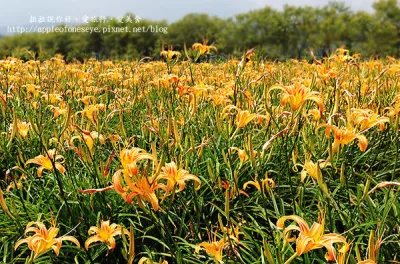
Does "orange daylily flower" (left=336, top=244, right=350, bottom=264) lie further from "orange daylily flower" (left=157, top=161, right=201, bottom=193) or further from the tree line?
the tree line

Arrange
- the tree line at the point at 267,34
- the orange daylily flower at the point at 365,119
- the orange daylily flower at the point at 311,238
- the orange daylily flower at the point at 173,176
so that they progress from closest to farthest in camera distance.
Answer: the orange daylily flower at the point at 311,238 < the orange daylily flower at the point at 173,176 < the orange daylily flower at the point at 365,119 < the tree line at the point at 267,34

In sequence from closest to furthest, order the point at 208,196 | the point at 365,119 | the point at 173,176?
1. the point at 173,176
2. the point at 365,119
3. the point at 208,196

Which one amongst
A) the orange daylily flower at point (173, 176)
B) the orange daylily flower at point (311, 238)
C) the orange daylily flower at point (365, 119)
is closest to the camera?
the orange daylily flower at point (311, 238)

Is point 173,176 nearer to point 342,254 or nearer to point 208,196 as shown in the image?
point 342,254

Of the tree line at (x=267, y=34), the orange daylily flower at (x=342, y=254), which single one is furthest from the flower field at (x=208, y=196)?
the tree line at (x=267, y=34)

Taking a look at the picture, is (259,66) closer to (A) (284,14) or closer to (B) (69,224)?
(B) (69,224)

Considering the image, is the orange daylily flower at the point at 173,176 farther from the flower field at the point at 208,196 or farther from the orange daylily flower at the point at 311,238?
the orange daylily flower at the point at 311,238

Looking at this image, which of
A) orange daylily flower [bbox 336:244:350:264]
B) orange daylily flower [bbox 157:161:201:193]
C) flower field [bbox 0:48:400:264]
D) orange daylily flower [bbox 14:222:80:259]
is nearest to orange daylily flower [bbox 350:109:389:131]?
flower field [bbox 0:48:400:264]

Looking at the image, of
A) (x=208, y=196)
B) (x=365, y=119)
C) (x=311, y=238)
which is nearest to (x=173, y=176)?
(x=311, y=238)

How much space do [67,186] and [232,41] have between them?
149 ft

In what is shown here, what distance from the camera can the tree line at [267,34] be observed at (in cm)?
3708

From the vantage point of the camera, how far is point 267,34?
1769 inches

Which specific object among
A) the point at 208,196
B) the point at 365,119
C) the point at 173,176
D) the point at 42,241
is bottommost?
the point at 208,196

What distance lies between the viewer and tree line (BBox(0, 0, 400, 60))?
1460 inches
